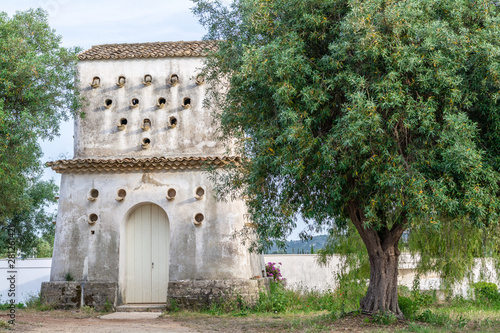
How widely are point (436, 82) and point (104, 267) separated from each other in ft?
38.3

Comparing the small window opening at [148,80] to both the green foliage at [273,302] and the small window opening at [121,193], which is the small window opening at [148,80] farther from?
the green foliage at [273,302]

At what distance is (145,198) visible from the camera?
17594mm

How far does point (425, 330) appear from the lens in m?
11.6

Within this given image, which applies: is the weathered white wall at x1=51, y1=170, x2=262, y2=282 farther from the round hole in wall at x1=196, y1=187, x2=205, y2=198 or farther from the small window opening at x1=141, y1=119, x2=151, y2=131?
the small window opening at x1=141, y1=119, x2=151, y2=131

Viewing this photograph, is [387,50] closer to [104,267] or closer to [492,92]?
[492,92]

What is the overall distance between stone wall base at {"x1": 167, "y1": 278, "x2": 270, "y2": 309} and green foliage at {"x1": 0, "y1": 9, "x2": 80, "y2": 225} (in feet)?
18.6

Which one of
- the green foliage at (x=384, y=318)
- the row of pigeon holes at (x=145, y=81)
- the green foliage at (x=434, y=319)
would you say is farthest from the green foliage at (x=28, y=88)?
the green foliage at (x=434, y=319)

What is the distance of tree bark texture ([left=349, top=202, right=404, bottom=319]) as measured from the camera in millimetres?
13102

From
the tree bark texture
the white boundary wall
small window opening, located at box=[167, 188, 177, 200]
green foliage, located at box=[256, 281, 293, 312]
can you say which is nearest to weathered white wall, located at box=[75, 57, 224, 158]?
small window opening, located at box=[167, 188, 177, 200]

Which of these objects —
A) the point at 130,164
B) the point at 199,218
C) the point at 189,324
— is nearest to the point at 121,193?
the point at 130,164

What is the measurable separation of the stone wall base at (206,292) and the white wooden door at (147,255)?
1116mm

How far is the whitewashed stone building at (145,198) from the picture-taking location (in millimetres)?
17016

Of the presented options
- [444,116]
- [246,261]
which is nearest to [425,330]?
[444,116]

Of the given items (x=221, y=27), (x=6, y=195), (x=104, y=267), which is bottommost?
(x=104, y=267)
